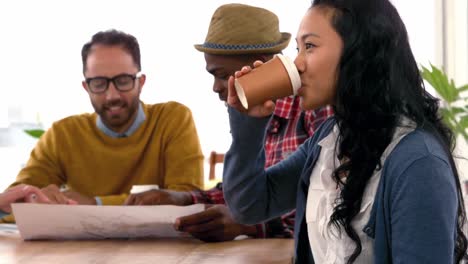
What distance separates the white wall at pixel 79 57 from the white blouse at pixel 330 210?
2.73m

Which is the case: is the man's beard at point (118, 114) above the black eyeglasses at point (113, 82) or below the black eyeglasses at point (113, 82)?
below

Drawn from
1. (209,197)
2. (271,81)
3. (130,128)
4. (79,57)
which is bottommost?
(209,197)

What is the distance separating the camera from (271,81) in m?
1.16

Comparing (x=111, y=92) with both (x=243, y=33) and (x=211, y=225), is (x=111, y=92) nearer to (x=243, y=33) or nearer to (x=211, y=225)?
(x=243, y=33)

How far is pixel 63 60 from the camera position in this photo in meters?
4.17

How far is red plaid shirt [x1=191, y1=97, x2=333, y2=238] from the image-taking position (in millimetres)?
1905

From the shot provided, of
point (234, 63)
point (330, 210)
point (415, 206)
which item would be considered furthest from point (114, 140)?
point (415, 206)

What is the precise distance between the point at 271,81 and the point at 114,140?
1.45 meters

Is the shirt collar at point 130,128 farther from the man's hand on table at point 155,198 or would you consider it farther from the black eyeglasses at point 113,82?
the man's hand on table at point 155,198

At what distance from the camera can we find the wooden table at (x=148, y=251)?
147cm

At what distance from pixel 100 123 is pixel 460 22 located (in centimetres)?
218

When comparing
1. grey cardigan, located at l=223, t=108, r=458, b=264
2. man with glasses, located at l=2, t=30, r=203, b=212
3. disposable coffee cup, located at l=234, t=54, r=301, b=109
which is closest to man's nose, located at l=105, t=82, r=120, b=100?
man with glasses, located at l=2, t=30, r=203, b=212

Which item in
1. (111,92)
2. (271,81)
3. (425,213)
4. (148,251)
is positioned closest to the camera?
(425,213)

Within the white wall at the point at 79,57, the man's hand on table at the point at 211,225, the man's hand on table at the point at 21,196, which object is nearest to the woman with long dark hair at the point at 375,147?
the man's hand on table at the point at 211,225
